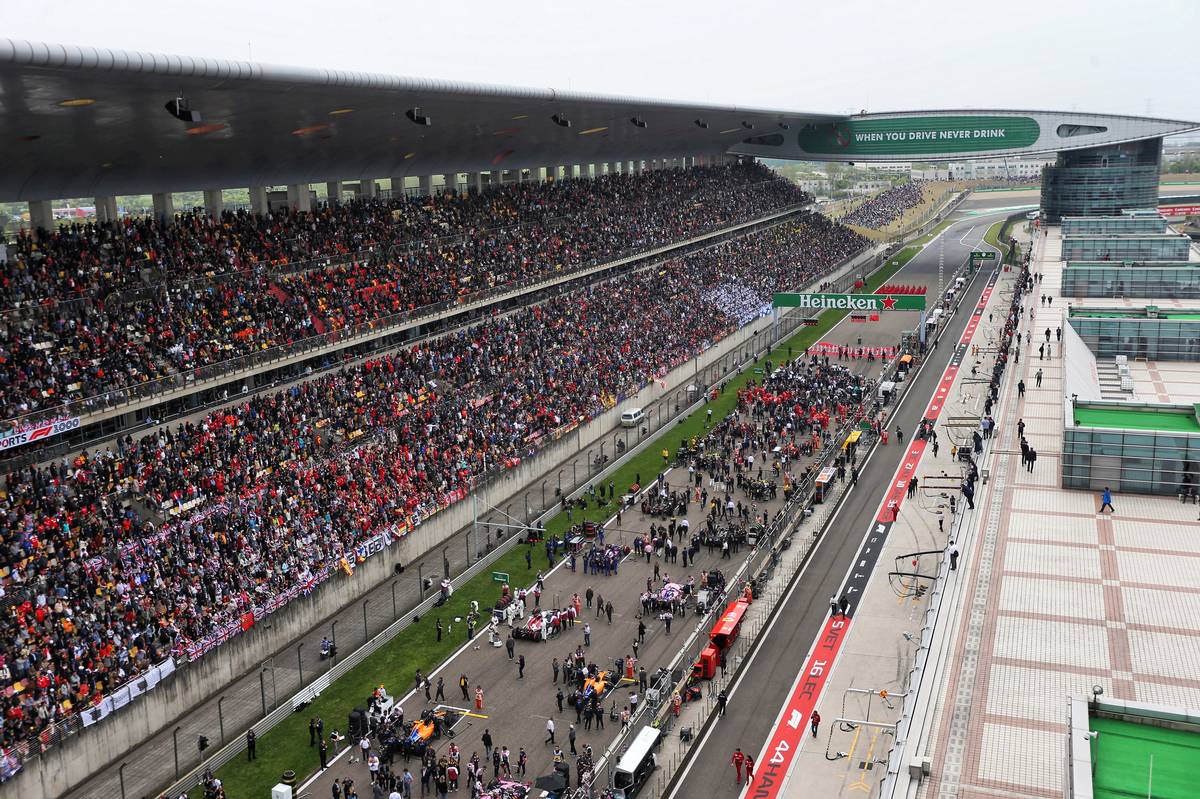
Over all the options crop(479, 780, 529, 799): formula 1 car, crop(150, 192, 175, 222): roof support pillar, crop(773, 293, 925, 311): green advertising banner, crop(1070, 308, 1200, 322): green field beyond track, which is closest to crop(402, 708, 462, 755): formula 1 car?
crop(479, 780, 529, 799): formula 1 car

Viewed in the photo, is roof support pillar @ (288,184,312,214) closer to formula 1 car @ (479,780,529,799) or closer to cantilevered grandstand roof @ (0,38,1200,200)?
cantilevered grandstand roof @ (0,38,1200,200)

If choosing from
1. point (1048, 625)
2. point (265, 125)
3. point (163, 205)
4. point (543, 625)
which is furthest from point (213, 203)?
point (1048, 625)

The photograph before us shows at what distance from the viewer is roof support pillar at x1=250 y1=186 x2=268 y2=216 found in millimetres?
47062

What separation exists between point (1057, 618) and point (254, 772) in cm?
2070

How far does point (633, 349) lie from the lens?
205 feet

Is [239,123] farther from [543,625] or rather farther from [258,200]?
[543,625]

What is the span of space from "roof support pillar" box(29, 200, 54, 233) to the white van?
26.8 metres

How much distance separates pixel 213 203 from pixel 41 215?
8.15m

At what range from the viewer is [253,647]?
1270 inches

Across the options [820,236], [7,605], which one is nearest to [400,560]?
[7,605]

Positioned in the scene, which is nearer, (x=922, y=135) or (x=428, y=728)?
(x=428, y=728)

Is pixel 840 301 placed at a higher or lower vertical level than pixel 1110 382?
higher

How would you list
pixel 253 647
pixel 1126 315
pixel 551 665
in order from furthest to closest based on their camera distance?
pixel 1126 315
pixel 551 665
pixel 253 647

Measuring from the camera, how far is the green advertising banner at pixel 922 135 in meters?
97.6
